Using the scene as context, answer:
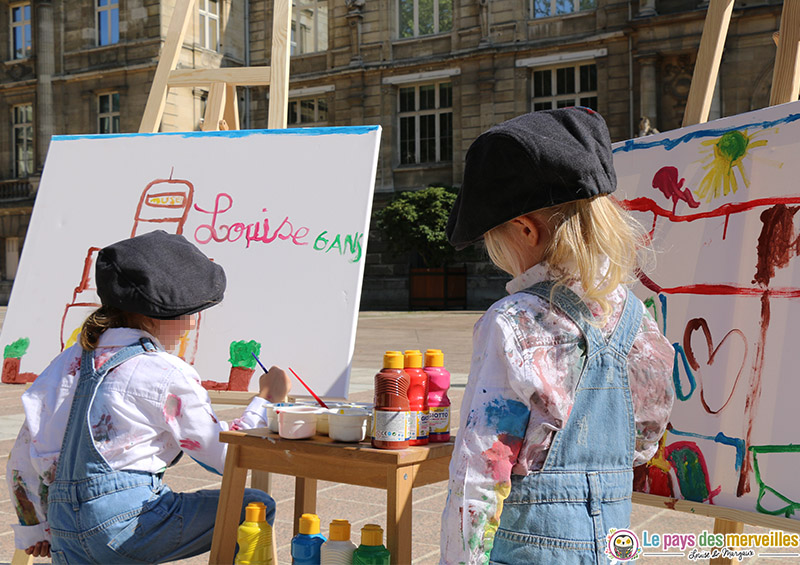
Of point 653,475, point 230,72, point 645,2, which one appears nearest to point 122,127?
point 645,2

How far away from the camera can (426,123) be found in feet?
70.9

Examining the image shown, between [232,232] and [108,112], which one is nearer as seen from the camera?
[232,232]

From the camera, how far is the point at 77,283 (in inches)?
138

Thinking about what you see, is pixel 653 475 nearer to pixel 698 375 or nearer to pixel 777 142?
pixel 698 375

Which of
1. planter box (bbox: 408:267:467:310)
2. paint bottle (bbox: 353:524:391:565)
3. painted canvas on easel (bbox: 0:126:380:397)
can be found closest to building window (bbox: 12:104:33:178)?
planter box (bbox: 408:267:467:310)

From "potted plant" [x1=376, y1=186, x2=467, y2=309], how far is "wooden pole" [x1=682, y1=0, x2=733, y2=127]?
16098 millimetres

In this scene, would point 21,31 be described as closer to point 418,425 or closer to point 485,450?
point 418,425

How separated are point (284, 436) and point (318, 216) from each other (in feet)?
4.26

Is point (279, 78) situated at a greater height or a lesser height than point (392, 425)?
greater

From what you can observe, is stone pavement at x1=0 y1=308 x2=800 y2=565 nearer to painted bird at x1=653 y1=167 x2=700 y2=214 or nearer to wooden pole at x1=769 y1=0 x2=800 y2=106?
painted bird at x1=653 y1=167 x2=700 y2=214

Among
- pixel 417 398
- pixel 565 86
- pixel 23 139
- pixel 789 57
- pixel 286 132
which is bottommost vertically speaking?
pixel 417 398

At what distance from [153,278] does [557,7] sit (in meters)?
19.5

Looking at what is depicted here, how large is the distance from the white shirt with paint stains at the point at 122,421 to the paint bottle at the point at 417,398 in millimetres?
528

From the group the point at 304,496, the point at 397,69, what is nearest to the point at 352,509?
the point at 304,496
